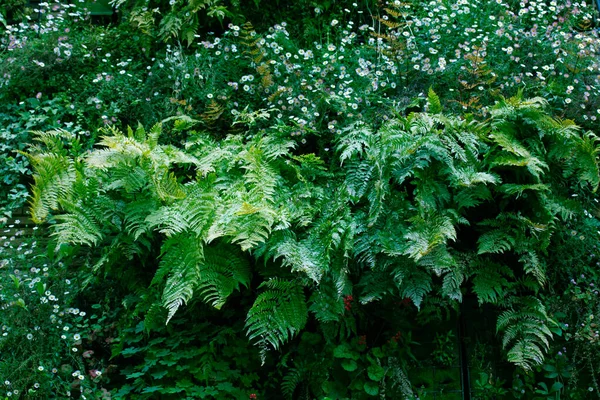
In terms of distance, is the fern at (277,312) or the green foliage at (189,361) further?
the green foliage at (189,361)

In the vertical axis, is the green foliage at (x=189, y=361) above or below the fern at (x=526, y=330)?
below

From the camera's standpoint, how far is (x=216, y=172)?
15.7 feet

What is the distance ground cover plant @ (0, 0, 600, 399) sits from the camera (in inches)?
170

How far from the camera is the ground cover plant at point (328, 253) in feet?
14.2

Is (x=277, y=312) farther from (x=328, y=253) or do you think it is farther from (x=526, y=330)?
(x=526, y=330)

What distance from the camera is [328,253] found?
4277mm

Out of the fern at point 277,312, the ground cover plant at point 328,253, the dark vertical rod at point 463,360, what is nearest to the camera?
the fern at point 277,312

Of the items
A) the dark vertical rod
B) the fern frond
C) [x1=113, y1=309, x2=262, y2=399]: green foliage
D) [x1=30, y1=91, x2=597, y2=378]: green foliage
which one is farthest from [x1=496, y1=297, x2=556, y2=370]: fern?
[x1=113, y1=309, x2=262, y2=399]: green foliage

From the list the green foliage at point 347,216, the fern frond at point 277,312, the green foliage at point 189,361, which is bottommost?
the green foliage at point 189,361

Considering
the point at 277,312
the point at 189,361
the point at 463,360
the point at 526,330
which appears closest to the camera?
the point at 277,312

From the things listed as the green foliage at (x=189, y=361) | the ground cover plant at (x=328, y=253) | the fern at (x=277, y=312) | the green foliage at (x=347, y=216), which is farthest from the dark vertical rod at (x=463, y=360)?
the green foliage at (x=189, y=361)

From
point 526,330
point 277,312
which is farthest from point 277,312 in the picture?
point 526,330

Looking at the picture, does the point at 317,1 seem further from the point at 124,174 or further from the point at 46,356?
the point at 46,356

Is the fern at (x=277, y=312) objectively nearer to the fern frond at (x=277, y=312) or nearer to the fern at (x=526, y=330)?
the fern frond at (x=277, y=312)
